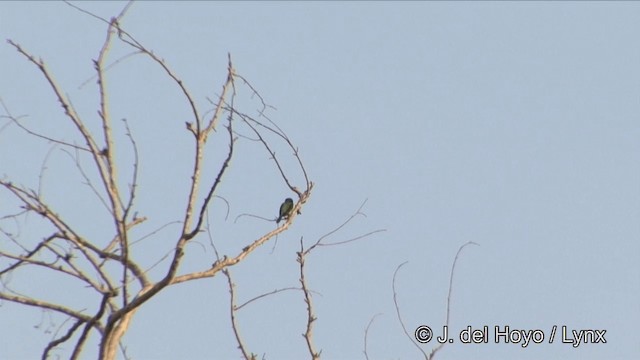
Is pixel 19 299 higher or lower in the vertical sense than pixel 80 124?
lower

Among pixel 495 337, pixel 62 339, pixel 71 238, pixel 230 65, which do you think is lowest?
pixel 62 339

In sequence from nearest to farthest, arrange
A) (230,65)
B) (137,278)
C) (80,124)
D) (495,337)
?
(80,124)
(137,278)
(230,65)
(495,337)

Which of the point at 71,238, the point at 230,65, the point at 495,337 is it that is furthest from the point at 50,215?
the point at 495,337

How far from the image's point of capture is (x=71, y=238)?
3.35 metres

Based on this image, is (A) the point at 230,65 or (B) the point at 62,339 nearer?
(B) the point at 62,339

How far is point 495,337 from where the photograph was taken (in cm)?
621

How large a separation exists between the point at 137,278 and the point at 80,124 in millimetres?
573

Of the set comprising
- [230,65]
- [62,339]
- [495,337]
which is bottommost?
[62,339]

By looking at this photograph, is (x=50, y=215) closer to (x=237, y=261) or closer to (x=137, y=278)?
(x=137, y=278)

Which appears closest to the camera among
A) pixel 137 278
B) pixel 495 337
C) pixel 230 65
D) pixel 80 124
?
pixel 80 124

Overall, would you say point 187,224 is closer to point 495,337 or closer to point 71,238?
point 71,238

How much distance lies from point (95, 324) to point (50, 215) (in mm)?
396

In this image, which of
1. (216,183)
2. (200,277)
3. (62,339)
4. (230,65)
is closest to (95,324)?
(62,339)

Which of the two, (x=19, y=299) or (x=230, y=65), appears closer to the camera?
(x=19, y=299)
